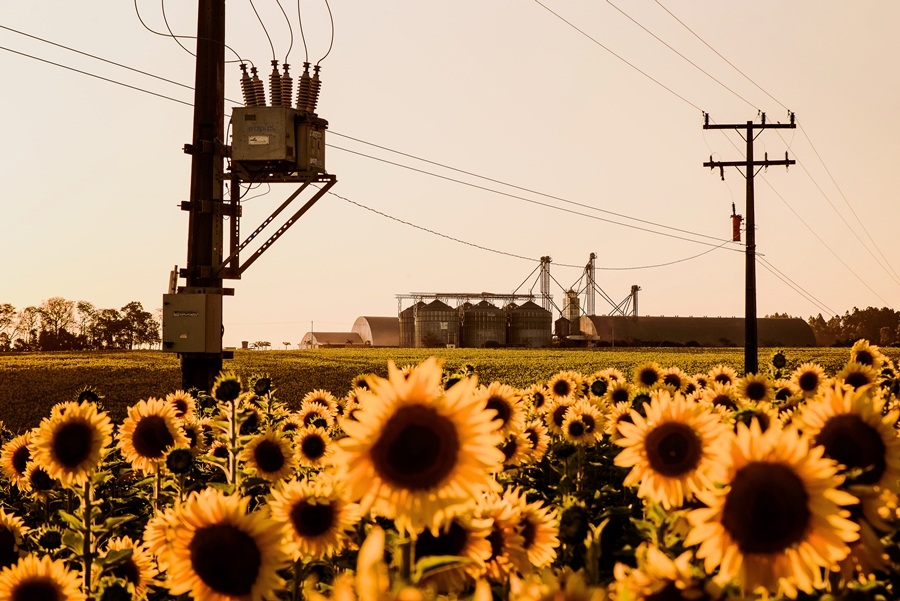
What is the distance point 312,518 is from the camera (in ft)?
9.93

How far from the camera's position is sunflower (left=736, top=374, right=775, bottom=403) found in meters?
6.59

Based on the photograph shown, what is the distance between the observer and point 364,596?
124cm

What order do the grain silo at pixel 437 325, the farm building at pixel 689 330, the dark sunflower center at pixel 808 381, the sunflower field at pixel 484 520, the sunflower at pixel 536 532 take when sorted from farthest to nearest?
the farm building at pixel 689 330 < the grain silo at pixel 437 325 < the dark sunflower center at pixel 808 381 < the sunflower at pixel 536 532 < the sunflower field at pixel 484 520

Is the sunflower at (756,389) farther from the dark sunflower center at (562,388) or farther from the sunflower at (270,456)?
the sunflower at (270,456)

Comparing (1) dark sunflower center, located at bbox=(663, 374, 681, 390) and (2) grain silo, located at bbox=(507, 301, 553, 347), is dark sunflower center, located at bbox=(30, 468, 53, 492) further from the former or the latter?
(2) grain silo, located at bbox=(507, 301, 553, 347)

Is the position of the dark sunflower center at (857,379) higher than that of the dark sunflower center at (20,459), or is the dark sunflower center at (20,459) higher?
the dark sunflower center at (857,379)

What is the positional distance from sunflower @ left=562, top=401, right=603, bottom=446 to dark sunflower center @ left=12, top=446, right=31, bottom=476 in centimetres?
387

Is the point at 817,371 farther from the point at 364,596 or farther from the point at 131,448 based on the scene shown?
the point at 364,596

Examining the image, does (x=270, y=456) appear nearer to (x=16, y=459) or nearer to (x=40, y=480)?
(x=40, y=480)

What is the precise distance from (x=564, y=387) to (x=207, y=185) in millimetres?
7504

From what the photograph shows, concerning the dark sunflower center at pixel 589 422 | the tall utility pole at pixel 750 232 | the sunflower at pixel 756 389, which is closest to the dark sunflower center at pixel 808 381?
the sunflower at pixel 756 389

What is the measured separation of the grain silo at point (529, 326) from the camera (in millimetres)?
73312

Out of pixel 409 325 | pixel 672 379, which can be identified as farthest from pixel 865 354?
pixel 409 325

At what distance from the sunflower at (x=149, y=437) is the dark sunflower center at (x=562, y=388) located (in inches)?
138
